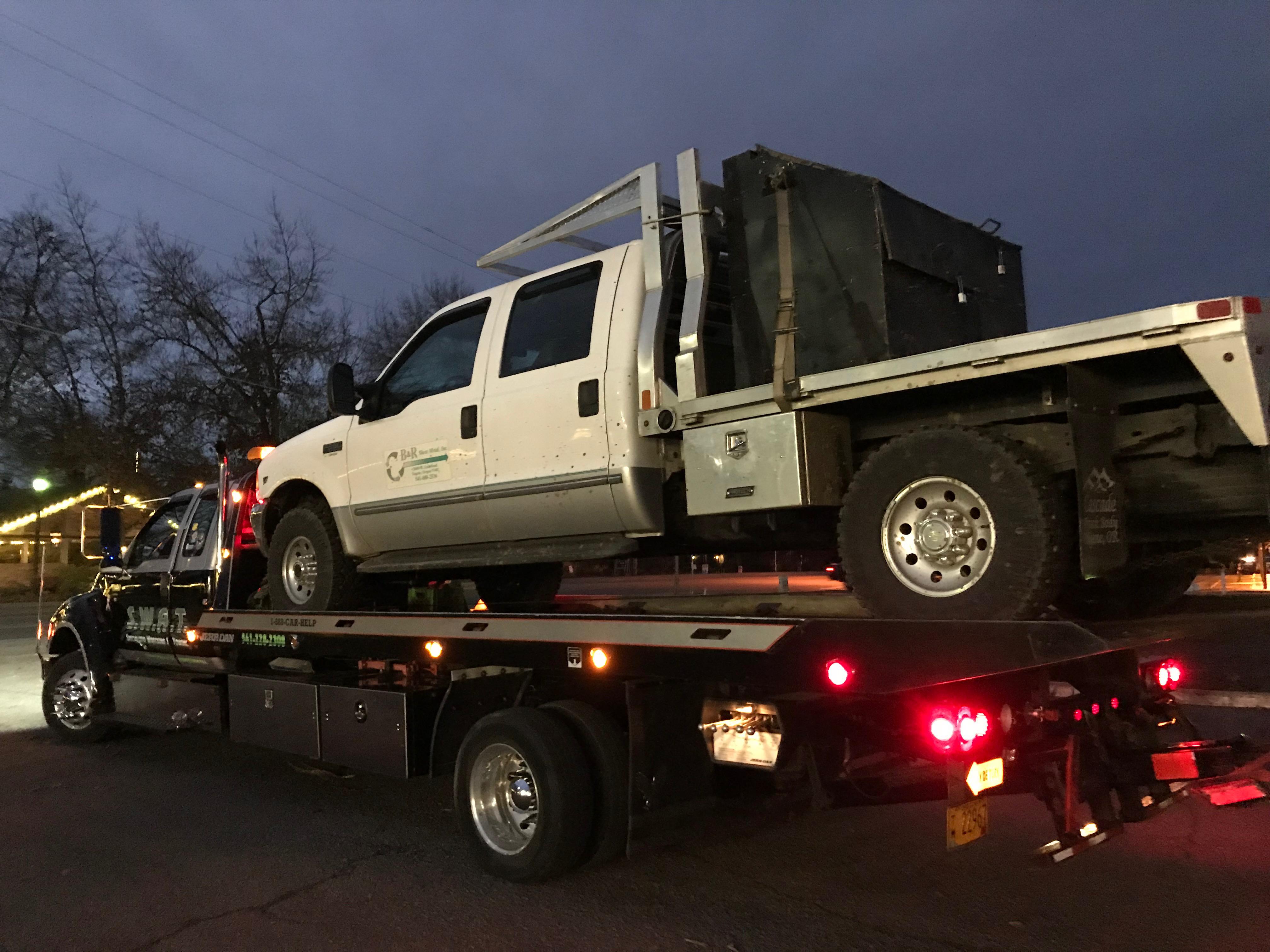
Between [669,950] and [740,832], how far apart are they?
677mm

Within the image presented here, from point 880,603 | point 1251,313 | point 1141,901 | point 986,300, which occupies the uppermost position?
point 986,300

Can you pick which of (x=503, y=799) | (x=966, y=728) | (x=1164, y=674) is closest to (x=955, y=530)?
(x=966, y=728)

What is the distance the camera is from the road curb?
461 centimetres

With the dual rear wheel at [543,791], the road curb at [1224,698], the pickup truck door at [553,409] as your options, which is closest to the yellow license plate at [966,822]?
the dual rear wheel at [543,791]

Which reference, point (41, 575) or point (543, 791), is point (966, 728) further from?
point (41, 575)

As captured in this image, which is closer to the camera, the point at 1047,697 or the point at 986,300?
the point at 1047,697

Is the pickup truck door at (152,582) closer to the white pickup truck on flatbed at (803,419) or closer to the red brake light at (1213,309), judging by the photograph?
the white pickup truck on flatbed at (803,419)

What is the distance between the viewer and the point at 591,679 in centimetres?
440

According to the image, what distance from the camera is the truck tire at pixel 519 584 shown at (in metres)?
7.02

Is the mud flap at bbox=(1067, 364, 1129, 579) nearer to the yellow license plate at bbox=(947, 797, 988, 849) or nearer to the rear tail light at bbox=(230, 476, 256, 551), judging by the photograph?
the yellow license plate at bbox=(947, 797, 988, 849)

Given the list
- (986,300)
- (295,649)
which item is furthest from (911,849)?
(295,649)

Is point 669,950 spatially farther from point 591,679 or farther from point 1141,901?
point 1141,901

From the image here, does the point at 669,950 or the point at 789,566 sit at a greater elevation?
the point at 789,566

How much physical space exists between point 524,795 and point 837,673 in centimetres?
181
